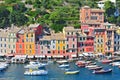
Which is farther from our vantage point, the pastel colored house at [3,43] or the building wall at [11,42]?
the pastel colored house at [3,43]

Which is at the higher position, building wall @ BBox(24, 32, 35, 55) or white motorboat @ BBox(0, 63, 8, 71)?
building wall @ BBox(24, 32, 35, 55)

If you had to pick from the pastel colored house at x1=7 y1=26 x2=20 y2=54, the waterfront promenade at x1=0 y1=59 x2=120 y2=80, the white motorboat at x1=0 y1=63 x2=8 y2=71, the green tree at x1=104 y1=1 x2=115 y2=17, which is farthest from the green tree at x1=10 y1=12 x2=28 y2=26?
the waterfront promenade at x1=0 y1=59 x2=120 y2=80

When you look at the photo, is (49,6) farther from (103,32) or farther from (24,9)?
(103,32)

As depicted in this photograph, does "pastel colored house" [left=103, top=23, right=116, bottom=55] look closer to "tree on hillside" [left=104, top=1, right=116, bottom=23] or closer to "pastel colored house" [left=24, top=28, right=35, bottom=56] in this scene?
"pastel colored house" [left=24, top=28, right=35, bottom=56]

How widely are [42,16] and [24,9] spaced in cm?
459

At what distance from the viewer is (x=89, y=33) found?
6456cm

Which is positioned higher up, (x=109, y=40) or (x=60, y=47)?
(x=109, y=40)

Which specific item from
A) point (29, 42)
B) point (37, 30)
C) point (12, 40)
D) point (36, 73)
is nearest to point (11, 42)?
point (12, 40)

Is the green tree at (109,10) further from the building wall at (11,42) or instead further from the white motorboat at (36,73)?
the white motorboat at (36,73)

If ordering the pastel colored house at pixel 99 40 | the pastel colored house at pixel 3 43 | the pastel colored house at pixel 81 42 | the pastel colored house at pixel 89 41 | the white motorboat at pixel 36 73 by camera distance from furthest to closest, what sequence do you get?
the pastel colored house at pixel 99 40, the pastel colored house at pixel 89 41, the pastel colored house at pixel 81 42, the pastel colored house at pixel 3 43, the white motorboat at pixel 36 73

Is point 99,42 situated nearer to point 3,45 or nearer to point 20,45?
point 20,45

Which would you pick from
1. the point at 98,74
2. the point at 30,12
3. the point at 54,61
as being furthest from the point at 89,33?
the point at 30,12

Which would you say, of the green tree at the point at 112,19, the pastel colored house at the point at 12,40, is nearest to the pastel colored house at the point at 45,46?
the pastel colored house at the point at 12,40

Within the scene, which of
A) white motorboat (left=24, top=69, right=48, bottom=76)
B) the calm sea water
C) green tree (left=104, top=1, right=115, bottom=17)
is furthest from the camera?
green tree (left=104, top=1, right=115, bottom=17)
